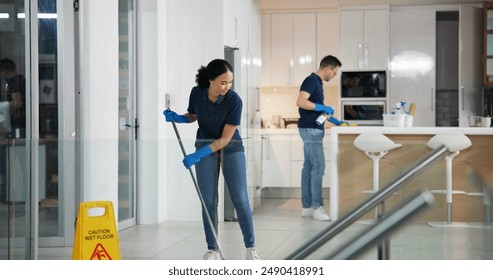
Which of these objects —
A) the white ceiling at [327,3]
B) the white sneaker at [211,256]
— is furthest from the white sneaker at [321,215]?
the white ceiling at [327,3]

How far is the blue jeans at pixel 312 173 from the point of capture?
400cm

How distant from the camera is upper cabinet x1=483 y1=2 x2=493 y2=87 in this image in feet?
28.5

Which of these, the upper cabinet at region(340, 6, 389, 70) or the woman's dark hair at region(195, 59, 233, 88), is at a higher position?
the upper cabinet at region(340, 6, 389, 70)

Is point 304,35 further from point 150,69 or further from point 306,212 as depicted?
point 306,212

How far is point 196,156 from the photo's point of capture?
4.06 metres

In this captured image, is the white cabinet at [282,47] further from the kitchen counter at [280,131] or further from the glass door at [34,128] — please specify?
the glass door at [34,128]

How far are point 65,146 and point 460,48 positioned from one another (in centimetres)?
581

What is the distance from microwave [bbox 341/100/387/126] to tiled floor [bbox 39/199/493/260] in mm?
4985

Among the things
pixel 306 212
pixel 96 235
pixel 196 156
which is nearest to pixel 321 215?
pixel 306 212

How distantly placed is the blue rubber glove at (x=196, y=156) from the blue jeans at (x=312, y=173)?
49cm

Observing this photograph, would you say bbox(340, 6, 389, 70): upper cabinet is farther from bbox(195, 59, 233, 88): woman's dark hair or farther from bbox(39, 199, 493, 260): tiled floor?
bbox(39, 199, 493, 260): tiled floor

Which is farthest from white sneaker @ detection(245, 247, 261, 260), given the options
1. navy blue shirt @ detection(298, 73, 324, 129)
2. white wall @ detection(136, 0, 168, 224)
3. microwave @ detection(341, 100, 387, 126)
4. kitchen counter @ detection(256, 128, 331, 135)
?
microwave @ detection(341, 100, 387, 126)

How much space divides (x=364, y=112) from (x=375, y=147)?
536 cm
